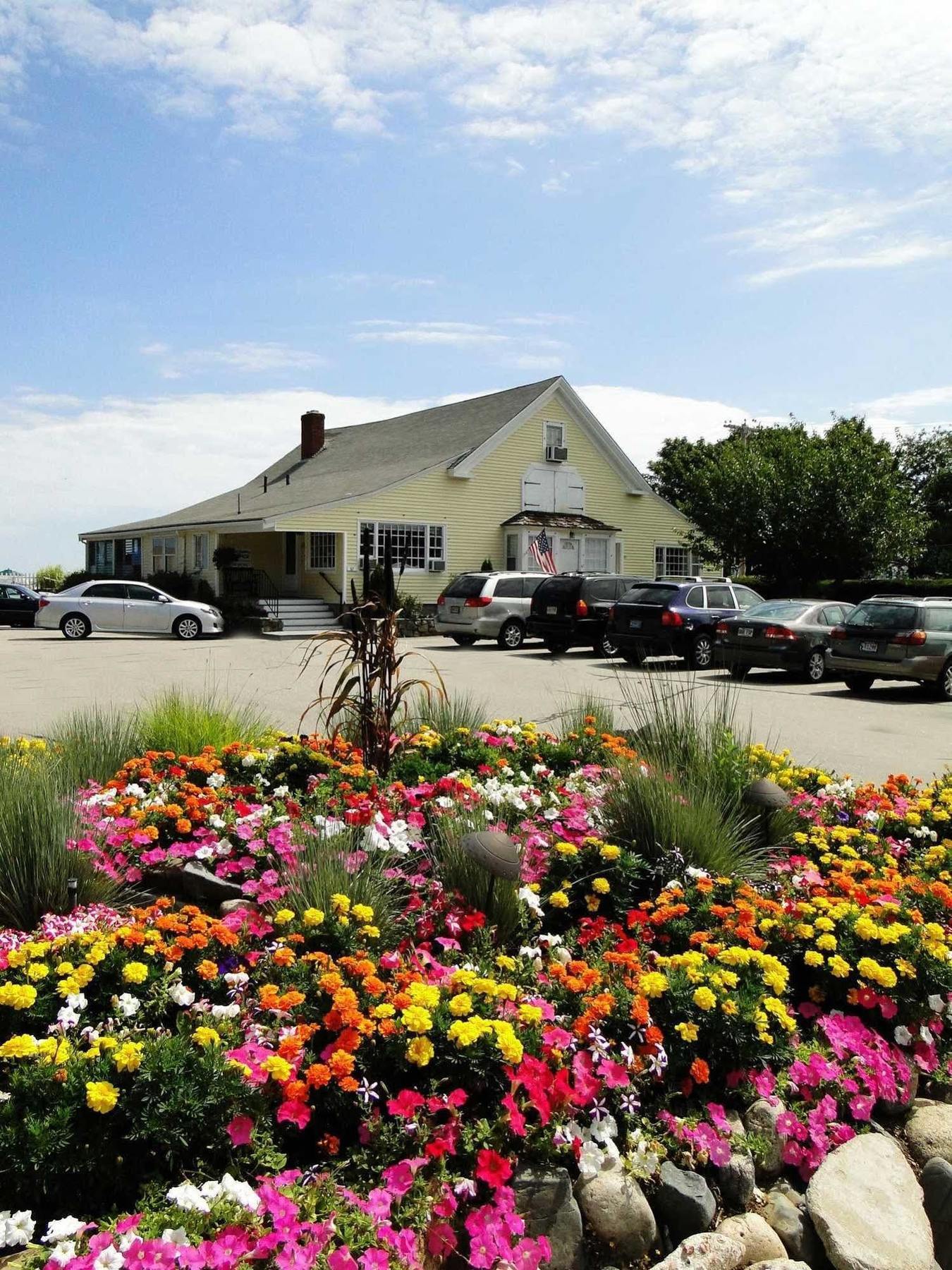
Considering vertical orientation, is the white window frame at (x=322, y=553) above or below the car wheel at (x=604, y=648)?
above

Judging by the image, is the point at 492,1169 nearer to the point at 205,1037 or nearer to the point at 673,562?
the point at 205,1037

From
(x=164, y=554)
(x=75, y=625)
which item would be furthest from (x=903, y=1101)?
(x=164, y=554)

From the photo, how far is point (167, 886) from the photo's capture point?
461 cm

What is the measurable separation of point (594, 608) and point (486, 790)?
51.4 ft

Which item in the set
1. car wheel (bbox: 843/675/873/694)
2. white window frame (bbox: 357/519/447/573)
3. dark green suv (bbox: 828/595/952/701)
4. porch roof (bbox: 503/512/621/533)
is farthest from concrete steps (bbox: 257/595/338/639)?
dark green suv (bbox: 828/595/952/701)

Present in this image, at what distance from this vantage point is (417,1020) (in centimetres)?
305

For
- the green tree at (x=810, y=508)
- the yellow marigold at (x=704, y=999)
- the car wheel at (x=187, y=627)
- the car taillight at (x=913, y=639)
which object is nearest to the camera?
the yellow marigold at (x=704, y=999)

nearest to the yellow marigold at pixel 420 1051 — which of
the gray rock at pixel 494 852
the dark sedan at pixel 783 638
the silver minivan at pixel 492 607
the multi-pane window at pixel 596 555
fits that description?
the gray rock at pixel 494 852

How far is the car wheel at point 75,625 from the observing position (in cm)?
2570

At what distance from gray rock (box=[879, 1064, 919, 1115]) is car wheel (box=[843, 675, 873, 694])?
12.4 metres

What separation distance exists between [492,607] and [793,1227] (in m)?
19.7

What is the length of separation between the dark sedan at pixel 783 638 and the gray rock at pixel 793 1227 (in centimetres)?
1345

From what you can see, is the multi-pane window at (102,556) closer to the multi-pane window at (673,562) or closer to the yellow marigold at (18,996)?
the multi-pane window at (673,562)

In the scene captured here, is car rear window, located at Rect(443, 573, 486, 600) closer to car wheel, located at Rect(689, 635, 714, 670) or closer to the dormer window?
car wheel, located at Rect(689, 635, 714, 670)
